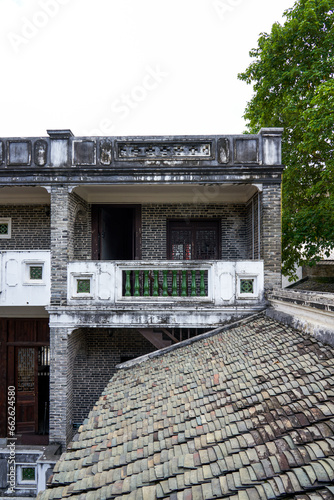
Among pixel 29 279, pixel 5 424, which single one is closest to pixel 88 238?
pixel 29 279

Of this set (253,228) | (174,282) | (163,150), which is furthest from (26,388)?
(253,228)

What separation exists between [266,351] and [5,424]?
26.9ft

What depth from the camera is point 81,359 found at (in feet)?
30.8

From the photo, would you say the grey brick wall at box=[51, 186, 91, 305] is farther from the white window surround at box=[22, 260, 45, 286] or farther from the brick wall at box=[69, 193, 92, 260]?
the brick wall at box=[69, 193, 92, 260]

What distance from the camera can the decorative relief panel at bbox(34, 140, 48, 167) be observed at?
25.0 ft

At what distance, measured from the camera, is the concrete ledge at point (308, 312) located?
4.26 meters

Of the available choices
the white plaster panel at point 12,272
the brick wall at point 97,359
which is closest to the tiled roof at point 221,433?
the white plaster panel at point 12,272

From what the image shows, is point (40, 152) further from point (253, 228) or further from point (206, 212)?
point (253, 228)

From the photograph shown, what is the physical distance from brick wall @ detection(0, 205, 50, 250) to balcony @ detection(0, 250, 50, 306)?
1.94m

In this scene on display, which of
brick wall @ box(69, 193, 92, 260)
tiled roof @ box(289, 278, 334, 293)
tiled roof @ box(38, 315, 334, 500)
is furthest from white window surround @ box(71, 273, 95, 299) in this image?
tiled roof @ box(289, 278, 334, 293)

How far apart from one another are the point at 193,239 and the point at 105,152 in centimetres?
356

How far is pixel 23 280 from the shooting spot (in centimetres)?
763

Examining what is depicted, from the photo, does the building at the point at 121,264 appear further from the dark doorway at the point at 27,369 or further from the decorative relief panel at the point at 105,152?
the dark doorway at the point at 27,369

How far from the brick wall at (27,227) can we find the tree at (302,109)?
7502 millimetres
